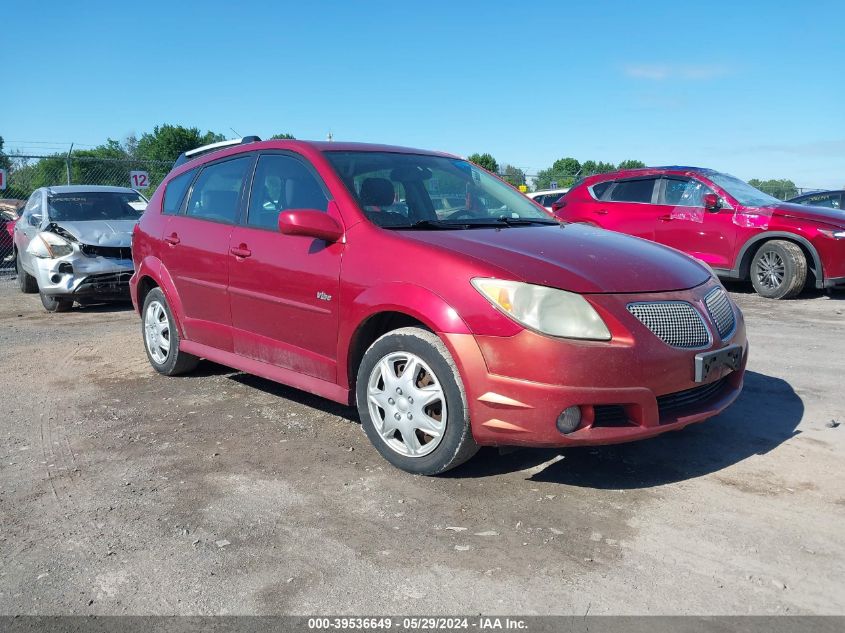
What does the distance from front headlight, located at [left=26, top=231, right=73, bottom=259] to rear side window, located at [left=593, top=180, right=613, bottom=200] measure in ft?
24.1

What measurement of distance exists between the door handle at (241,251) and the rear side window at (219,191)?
0.75 feet

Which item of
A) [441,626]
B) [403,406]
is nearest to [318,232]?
[403,406]

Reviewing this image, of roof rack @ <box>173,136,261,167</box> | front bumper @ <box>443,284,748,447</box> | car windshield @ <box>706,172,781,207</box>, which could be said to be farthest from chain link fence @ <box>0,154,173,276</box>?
front bumper @ <box>443,284,748,447</box>

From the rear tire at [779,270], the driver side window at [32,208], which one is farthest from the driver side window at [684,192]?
the driver side window at [32,208]

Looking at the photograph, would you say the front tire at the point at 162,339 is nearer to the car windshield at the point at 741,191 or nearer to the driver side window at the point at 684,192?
the driver side window at the point at 684,192

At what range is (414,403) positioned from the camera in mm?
3617

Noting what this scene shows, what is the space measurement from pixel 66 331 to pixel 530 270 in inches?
254

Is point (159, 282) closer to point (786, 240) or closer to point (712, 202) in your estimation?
point (712, 202)

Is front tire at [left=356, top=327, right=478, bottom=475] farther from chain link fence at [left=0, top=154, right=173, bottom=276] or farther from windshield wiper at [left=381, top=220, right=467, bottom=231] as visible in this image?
chain link fence at [left=0, top=154, right=173, bottom=276]

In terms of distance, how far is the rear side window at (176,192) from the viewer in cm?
557

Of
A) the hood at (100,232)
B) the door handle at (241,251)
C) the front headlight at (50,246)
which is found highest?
the door handle at (241,251)

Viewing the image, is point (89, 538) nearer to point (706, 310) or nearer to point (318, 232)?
point (318, 232)

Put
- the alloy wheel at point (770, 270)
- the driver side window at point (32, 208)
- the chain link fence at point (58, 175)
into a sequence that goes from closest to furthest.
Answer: the alloy wheel at point (770, 270) → the driver side window at point (32, 208) → the chain link fence at point (58, 175)

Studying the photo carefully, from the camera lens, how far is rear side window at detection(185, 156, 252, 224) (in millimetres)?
4910
